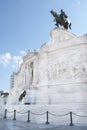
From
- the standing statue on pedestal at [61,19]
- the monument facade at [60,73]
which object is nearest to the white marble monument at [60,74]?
the monument facade at [60,73]

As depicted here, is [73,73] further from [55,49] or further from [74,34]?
[74,34]

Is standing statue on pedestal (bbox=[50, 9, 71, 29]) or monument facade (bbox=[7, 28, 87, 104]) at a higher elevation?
standing statue on pedestal (bbox=[50, 9, 71, 29])

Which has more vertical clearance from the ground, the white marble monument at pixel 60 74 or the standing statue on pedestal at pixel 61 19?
the standing statue on pedestal at pixel 61 19

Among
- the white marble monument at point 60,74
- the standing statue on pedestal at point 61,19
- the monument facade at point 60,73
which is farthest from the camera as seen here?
the standing statue on pedestal at point 61,19

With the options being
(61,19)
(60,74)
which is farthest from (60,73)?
(61,19)

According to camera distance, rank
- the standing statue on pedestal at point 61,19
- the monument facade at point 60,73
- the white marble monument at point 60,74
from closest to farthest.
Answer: the white marble monument at point 60,74, the monument facade at point 60,73, the standing statue on pedestal at point 61,19

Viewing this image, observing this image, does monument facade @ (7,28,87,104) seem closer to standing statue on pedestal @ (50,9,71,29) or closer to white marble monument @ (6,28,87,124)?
white marble monument @ (6,28,87,124)

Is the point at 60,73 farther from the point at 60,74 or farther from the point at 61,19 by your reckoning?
the point at 61,19

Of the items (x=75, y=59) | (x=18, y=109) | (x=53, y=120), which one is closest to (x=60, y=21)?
(x=75, y=59)

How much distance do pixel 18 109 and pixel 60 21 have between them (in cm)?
1433

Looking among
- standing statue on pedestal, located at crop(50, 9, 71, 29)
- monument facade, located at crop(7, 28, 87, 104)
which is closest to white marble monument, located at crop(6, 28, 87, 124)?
monument facade, located at crop(7, 28, 87, 104)

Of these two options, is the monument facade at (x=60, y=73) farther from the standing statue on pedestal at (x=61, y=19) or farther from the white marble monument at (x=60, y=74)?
the standing statue on pedestal at (x=61, y=19)

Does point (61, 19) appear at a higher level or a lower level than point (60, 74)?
higher

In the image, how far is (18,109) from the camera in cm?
1781
